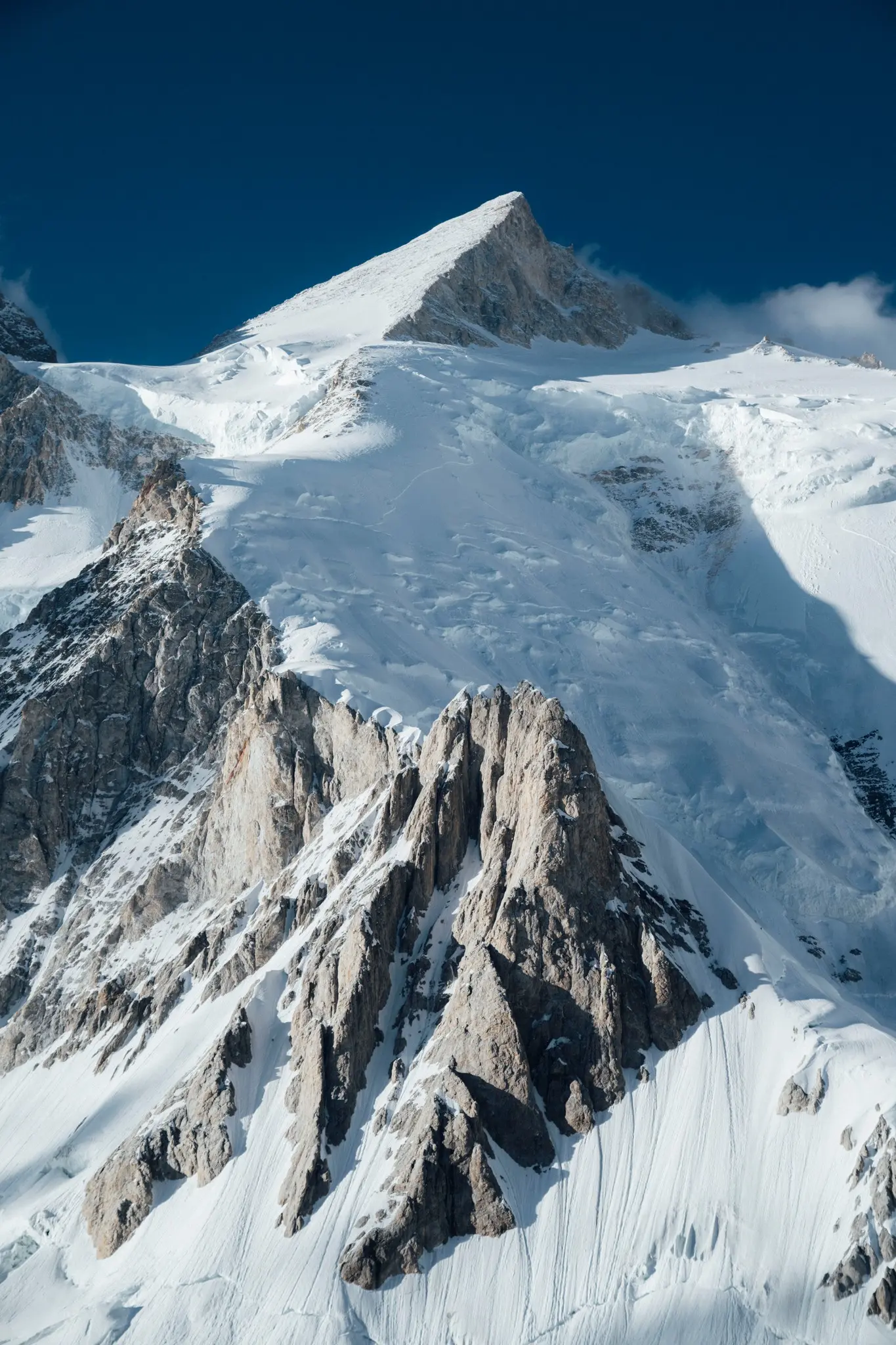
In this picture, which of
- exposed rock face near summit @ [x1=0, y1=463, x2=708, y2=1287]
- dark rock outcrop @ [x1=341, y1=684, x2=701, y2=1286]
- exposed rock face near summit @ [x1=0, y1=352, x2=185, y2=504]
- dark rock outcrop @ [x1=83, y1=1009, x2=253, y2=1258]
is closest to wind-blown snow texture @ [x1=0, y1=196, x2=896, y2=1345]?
dark rock outcrop @ [x1=83, y1=1009, x2=253, y2=1258]

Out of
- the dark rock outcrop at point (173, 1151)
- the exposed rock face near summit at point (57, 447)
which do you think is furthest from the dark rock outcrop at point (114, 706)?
the exposed rock face near summit at point (57, 447)

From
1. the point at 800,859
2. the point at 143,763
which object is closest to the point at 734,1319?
the point at 800,859

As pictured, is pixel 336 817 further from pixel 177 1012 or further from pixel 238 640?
pixel 238 640

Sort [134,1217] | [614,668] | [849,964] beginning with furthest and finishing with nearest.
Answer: [614,668], [849,964], [134,1217]

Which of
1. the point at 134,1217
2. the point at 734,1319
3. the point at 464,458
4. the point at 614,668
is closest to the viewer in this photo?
the point at 734,1319

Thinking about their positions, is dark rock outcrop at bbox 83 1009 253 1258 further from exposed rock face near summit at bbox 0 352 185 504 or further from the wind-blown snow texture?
exposed rock face near summit at bbox 0 352 185 504
